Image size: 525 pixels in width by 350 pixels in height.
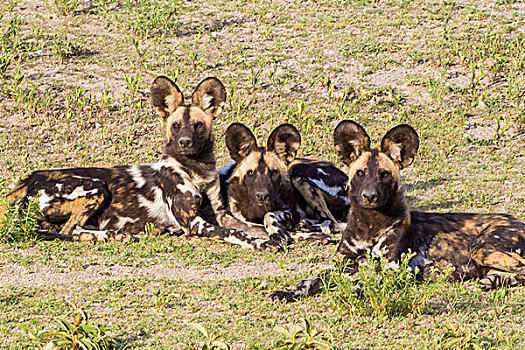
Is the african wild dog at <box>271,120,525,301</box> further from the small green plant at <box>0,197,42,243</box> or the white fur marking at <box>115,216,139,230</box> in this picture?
the small green plant at <box>0,197,42,243</box>

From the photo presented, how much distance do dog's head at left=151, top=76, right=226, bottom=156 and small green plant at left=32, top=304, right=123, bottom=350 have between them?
364 centimetres

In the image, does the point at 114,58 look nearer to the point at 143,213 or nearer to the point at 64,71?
the point at 64,71

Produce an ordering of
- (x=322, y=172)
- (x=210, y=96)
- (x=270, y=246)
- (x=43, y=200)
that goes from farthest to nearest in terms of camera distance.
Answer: (x=322, y=172), (x=210, y=96), (x=43, y=200), (x=270, y=246)

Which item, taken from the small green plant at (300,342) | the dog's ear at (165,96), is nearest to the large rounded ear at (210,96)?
the dog's ear at (165,96)

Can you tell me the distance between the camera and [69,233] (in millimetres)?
8305

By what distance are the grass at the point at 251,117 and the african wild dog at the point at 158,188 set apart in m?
0.40

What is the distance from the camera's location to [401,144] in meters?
6.66

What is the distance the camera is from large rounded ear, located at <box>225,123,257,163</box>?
334 inches

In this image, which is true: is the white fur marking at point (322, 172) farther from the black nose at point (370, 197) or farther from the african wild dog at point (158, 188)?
the black nose at point (370, 197)

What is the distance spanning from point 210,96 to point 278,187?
54.3 inches

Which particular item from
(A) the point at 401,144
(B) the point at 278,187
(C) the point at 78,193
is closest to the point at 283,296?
(A) the point at 401,144

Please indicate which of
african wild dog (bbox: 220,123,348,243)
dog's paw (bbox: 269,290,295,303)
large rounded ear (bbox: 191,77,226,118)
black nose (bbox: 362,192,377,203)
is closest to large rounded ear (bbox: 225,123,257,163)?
african wild dog (bbox: 220,123,348,243)

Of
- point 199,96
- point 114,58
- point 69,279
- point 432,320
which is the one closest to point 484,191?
point 199,96

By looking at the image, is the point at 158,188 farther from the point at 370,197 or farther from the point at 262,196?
the point at 370,197
